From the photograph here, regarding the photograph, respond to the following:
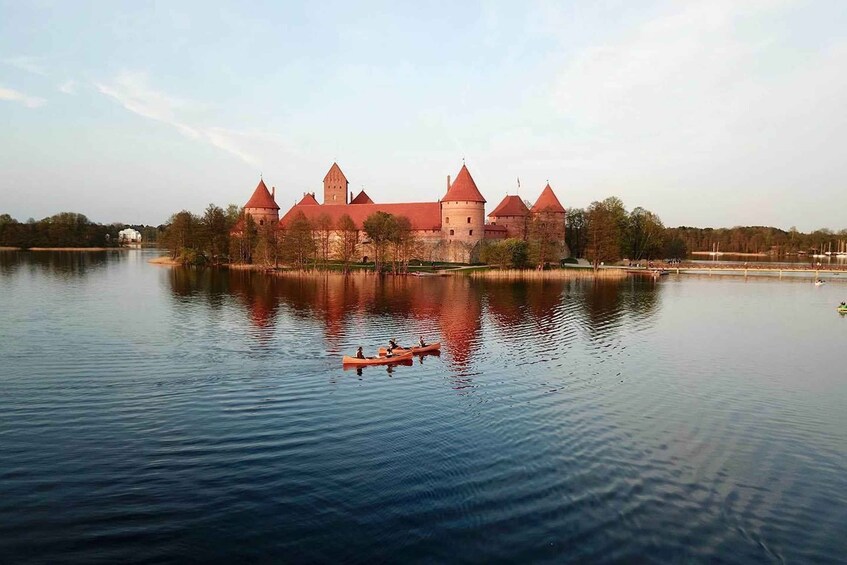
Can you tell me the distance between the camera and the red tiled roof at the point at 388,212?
262 ft

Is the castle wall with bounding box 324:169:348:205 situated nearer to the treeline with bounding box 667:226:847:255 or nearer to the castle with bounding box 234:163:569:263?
the castle with bounding box 234:163:569:263

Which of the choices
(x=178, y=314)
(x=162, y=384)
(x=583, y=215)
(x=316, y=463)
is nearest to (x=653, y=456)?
(x=316, y=463)

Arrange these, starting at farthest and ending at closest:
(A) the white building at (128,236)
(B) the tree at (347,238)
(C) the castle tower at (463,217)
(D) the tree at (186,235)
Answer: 1. (A) the white building at (128,236)
2. (D) the tree at (186,235)
3. (C) the castle tower at (463,217)
4. (B) the tree at (347,238)

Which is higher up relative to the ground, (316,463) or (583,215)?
(583,215)

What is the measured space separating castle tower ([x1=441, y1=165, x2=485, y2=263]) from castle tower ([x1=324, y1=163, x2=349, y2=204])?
87.9 feet

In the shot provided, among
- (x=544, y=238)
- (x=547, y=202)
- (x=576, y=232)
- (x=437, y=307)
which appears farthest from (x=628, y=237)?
(x=437, y=307)

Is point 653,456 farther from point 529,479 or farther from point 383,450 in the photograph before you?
point 383,450

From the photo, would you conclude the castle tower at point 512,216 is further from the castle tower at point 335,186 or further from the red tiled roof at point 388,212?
the castle tower at point 335,186

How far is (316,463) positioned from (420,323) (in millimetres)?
19487

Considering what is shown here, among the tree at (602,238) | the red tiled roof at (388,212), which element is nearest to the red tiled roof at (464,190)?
the red tiled roof at (388,212)

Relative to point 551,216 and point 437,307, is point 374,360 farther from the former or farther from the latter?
point 551,216

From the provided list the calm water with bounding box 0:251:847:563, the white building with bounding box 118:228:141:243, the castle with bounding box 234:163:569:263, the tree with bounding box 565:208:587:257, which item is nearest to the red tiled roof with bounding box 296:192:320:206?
the castle with bounding box 234:163:569:263

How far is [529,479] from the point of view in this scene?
11.4m

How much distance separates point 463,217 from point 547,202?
14882 mm
